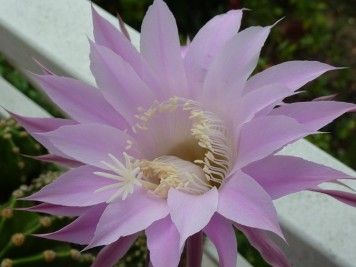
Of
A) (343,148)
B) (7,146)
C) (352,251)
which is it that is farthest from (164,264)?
(343,148)

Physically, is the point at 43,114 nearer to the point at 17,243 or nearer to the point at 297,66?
the point at 17,243

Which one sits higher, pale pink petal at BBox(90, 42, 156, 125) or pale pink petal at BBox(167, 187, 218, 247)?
pale pink petal at BBox(90, 42, 156, 125)

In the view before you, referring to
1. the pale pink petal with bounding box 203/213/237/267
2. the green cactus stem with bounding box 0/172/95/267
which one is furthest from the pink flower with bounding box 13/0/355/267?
the green cactus stem with bounding box 0/172/95/267

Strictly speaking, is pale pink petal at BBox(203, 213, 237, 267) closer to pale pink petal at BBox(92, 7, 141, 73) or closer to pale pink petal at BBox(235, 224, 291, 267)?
pale pink petal at BBox(235, 224, 291, 267)

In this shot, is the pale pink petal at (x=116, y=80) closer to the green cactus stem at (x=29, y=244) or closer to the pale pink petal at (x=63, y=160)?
the pale pink petal at (x=63, y=160)

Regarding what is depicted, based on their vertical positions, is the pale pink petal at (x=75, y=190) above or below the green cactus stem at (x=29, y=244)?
above

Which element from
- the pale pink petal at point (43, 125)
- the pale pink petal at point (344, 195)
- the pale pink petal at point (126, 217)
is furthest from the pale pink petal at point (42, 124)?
the pale pink petal at point (344, 195)
